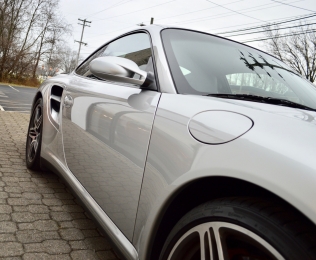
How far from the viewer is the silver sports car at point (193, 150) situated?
831mm

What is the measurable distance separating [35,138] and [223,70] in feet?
7.15

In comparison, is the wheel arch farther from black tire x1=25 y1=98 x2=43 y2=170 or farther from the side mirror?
black tire x1=25 y1=98 x2=43 y2=170

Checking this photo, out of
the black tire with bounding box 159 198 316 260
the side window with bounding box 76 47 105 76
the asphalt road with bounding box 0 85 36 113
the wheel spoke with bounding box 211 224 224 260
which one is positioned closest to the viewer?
the black tire with bounding box 159 198 316 260

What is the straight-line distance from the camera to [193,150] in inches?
41.9

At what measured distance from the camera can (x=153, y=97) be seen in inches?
56.3

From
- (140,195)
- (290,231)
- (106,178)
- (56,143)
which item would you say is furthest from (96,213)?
(290,231)

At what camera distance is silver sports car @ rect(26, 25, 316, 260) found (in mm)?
831

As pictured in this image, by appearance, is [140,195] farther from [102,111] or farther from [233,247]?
[102,111]

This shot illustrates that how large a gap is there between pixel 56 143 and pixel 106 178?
100cm

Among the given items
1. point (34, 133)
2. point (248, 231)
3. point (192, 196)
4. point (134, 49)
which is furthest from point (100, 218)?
point (34, 133)

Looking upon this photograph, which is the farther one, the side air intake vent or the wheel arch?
the side air intake vent

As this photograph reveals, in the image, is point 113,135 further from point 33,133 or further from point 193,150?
point 33,133

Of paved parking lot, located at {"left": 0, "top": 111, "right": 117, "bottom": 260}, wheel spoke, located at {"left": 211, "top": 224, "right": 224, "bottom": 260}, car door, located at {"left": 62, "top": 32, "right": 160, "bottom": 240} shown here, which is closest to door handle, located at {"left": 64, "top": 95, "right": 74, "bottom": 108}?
car door, located at {"left": 62, "top": 32, "right": 160, "bottom": 240}

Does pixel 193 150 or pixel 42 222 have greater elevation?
pixel 193 150
